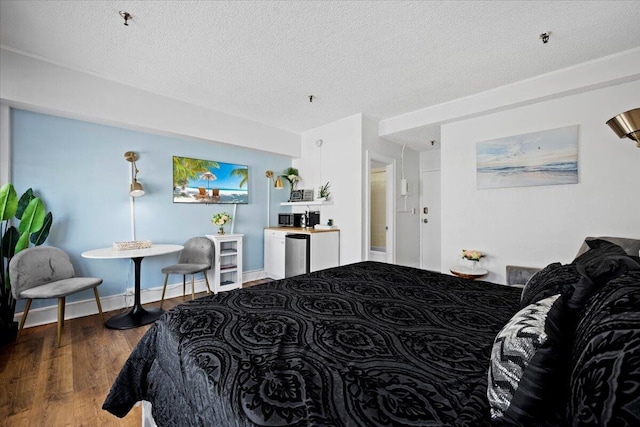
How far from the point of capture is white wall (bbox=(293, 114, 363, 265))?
412 cm

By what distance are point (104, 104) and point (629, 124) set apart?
4.92 meters

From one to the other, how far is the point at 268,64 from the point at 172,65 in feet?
3.15

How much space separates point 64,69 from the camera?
9.09 ft

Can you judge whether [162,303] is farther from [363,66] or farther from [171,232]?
[363,66]

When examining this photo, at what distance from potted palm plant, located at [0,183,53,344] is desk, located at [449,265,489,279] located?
447 cm

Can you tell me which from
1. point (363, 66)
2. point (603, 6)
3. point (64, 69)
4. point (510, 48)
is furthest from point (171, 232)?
point (603, 6)

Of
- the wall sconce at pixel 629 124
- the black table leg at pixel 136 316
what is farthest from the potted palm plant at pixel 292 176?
the wall sconce at pixel 629 124

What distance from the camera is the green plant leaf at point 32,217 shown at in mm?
2568

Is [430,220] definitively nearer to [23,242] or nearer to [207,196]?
[207,196]

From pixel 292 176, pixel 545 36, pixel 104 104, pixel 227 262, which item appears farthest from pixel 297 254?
pixel 545 36

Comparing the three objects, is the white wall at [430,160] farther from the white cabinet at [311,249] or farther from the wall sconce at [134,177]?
the wall sconce at [134,177]

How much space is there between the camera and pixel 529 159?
10.3 feet

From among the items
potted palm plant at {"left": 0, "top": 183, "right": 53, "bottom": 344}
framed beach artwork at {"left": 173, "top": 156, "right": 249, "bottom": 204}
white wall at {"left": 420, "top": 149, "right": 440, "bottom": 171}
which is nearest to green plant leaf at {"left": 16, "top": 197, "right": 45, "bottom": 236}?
potted palm plant at {"left": 0, "top": 183, "right": 53, "bottom": 344}

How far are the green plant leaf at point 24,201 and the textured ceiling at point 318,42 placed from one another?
132 centimetres
